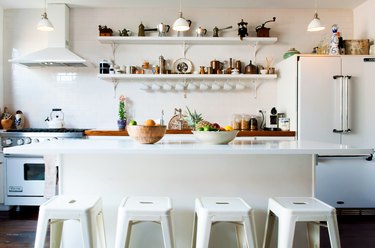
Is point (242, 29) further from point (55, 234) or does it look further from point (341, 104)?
point (55, 234)

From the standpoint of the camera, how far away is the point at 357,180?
11.6ft

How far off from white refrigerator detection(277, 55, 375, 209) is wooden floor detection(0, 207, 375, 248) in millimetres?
245

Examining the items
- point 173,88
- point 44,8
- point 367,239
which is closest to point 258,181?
point 367,239

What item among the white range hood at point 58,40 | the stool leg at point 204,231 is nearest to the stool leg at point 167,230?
the stool leg at point 204,231

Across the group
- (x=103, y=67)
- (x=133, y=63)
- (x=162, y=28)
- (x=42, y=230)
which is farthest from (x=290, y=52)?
(x=42, y=230)

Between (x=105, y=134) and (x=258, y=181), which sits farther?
(x=105, y=134)

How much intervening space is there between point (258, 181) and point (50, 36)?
343 centimetres

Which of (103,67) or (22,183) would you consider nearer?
(22,183)

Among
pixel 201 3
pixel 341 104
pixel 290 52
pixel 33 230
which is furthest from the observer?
pixel 201 3

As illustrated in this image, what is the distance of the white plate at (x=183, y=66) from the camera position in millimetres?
4293

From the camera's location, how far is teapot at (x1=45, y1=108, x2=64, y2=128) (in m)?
4.12

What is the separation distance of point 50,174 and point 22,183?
455 mm

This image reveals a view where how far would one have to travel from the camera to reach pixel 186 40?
13.5 ft

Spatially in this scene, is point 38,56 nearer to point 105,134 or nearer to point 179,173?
point 105,134
